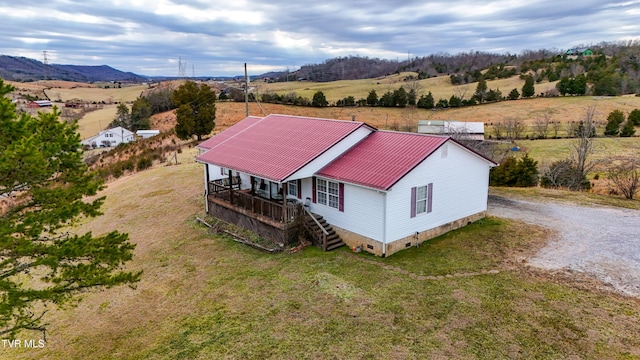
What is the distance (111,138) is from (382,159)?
67.2 m

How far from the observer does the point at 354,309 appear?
12.0 meters

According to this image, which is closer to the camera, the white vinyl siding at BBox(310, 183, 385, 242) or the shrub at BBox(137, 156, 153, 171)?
the white vinyl siding at BBox(310, 183, 385, 242)

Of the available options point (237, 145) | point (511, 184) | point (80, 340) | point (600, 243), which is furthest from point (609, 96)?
point (80, 340)

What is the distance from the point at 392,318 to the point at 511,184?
64.7ft

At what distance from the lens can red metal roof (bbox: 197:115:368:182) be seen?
1730 cm

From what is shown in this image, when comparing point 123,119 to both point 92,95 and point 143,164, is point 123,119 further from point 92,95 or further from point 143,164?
point 92,95

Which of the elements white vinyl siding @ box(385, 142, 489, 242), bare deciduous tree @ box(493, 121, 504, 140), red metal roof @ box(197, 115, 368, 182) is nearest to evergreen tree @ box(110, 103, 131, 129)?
bare deciduous tree @ box(493, 121, 504, 140)

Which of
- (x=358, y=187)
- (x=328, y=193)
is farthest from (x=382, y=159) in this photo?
(x=328, y=193)

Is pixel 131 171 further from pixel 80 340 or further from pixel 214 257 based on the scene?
pixel 80 340

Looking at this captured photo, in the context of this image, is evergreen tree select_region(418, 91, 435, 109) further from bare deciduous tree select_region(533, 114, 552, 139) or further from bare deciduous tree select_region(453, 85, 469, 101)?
bare deciduous tree select_region(533, 114, 552, 139)

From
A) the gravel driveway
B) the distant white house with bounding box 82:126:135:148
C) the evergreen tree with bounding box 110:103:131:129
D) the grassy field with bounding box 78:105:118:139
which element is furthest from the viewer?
the grassy field with bounding box 78:105:118:139

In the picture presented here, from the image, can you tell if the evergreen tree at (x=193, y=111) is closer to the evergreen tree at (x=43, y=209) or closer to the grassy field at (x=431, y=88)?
the grassy field at (x=431, y=88)

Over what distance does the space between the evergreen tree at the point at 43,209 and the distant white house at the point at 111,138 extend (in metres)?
66.3

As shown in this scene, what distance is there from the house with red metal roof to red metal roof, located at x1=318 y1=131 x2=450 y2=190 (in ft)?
0.13
